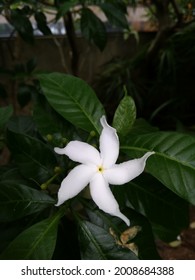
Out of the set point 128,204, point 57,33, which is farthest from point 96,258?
point 57,33

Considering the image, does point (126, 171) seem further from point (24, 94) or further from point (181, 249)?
point (181, 249)

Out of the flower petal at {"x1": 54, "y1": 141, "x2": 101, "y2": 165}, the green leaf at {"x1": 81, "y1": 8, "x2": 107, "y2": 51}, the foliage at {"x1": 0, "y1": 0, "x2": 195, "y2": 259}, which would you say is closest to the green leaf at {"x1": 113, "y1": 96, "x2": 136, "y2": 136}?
the foliage at {"x1": 0, "y1": 0, "x2": 195, "y2": 259}

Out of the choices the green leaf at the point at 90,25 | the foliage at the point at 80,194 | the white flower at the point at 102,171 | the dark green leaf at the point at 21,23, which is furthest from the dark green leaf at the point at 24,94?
the white flower at the point at 102,171

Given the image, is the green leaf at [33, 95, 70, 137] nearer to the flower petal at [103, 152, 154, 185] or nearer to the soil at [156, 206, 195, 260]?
the flower petal at [103, 152, 154, 185]

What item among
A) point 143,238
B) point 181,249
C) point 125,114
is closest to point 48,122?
point 125,114

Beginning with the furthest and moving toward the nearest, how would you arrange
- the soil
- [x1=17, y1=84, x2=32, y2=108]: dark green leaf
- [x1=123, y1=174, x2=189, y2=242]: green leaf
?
the soil, [x1=17, y1=84, x2=32, y2=108]: dark green leaf, [x1=123, y1=174, x2=189, y2=242]: green leaf
